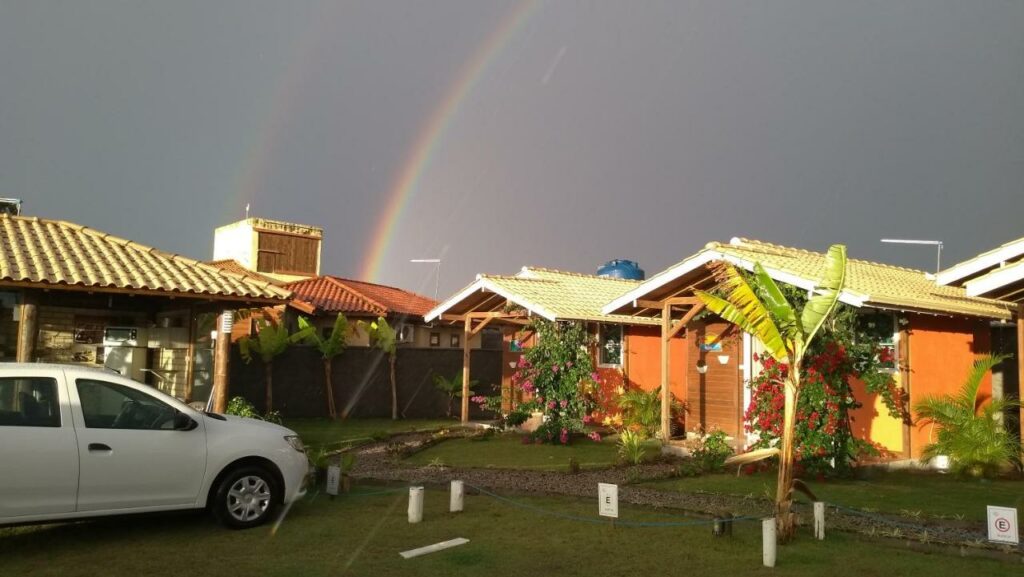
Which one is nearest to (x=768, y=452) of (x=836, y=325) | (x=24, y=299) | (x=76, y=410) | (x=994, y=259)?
(x=836, y=325)

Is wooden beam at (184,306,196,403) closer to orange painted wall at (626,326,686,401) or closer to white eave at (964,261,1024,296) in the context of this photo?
orange painted wall at (626,326,686,401)

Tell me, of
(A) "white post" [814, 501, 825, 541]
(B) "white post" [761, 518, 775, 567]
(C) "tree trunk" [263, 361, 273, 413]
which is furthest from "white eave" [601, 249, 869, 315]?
(C) "tree trunk" [263, 361, 273, 413]

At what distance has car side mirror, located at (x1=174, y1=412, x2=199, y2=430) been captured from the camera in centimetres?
775

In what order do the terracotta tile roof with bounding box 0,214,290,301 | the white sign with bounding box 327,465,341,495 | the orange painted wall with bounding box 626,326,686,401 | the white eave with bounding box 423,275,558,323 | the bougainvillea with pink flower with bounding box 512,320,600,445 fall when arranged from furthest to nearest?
the orange painted wall with bounding box 626,326,686,401, the white eave with bounding box 423,275,558,323, the bougainvillea with pink flower with bounding box 512,320,600,445, the terracotta tile roof with bounding box 0,214,290,301, the white sign with bounding box 327,465,341,495

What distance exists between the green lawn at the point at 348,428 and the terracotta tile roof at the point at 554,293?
3145 millimetres

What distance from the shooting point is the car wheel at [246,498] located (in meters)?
7.99

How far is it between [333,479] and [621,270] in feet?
60.2

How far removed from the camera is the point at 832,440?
11328 millimetres

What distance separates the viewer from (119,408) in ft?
24.8

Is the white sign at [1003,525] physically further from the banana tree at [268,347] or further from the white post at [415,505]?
the banana tree at [268,347]

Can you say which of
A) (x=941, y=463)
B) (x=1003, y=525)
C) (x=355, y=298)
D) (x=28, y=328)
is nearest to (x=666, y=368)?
(x=941, y=463)

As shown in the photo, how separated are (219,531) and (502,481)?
176 inches

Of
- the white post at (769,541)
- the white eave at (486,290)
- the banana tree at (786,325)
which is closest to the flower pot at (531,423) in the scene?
the white eave at (486,290)

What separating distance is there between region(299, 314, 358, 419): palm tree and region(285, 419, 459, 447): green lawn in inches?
27.6
